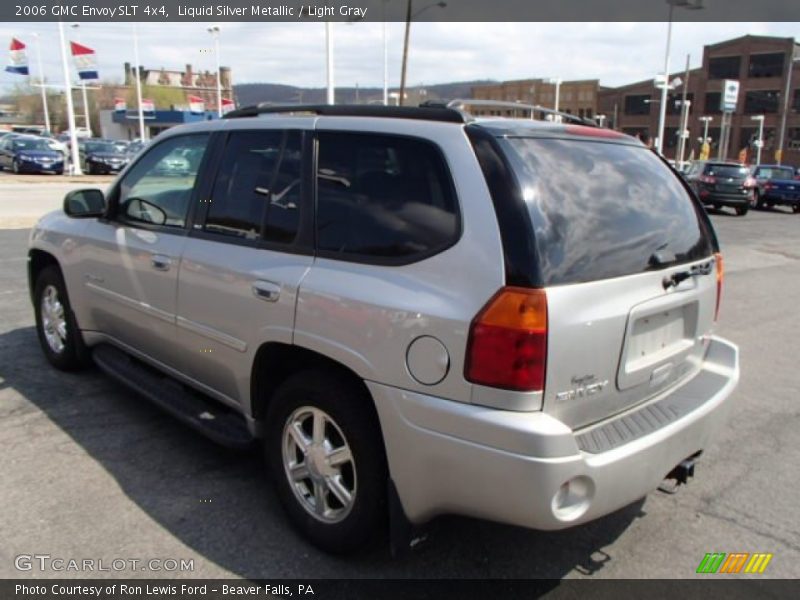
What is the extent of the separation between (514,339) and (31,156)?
30441 millimetres

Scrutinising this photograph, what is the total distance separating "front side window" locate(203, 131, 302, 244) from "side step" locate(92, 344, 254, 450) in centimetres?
96

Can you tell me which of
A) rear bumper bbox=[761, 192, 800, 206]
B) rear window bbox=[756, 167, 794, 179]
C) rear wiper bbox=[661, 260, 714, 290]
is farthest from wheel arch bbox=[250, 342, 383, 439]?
rear window bbox=[756, 167, 794, 179]

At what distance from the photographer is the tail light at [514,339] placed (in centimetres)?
225

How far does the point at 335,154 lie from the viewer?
9.62 feet

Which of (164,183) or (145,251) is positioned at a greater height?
(164,183)

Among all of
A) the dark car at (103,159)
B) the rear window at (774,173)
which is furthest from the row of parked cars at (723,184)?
the dark car at (103,159)

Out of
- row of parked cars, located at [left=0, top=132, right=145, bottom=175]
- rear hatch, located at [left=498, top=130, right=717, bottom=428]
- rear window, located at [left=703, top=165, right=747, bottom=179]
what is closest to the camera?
rear hatch, located at [left=498, top=130, right=717, bottom=428]

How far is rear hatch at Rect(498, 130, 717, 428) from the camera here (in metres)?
2.34

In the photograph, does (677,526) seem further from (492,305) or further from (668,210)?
(492,305)

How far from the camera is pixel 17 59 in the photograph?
35656mm

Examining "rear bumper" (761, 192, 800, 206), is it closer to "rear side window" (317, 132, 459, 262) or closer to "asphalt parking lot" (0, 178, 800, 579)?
"asphalt parking lot" (0, 178, 800, 579)

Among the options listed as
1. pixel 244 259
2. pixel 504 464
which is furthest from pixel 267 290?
pixel 504 464

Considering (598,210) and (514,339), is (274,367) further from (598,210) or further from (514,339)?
(598,210)

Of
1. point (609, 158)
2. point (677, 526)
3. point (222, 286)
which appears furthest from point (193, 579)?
point (609, 158)
